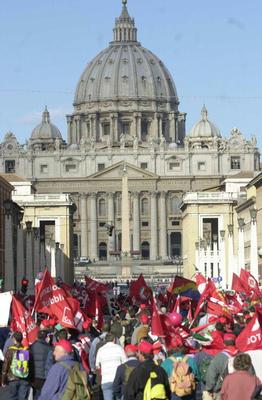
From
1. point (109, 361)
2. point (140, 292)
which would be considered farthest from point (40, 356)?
point (140, 292)

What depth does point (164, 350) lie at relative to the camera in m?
20.2

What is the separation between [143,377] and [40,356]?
3.10 m

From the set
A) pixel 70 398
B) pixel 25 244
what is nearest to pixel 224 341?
pixel 70 398

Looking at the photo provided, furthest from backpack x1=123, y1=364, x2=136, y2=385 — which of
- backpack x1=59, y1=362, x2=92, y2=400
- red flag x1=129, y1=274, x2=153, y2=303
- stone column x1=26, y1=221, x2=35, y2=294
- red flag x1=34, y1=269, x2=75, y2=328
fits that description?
stone column x1=26, y1=221, x2=35, y2=294

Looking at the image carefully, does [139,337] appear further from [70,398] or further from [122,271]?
[122,271]

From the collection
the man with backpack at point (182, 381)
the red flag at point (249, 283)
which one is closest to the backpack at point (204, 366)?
the man with backpack at point (182, 381)

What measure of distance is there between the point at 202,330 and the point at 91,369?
183 cm

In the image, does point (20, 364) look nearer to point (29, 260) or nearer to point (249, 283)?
point (249, 283)

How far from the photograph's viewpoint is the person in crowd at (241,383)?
15.4 metres

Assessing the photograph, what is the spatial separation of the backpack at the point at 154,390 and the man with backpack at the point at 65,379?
577 millimetres

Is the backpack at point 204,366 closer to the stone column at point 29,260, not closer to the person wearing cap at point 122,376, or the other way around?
the person wearing cap at point 122,376

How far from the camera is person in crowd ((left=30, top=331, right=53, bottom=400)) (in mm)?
19016

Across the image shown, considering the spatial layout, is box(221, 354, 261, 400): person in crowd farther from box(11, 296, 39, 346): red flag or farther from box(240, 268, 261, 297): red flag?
box(240, 268, 261, 297): red flag

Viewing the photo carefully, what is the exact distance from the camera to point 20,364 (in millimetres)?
18094
